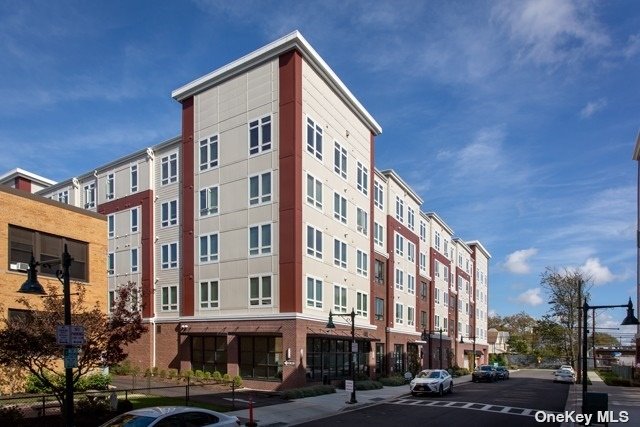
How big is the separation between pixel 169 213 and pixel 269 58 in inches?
571

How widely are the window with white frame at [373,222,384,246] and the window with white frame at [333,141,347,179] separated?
8389 millimetres

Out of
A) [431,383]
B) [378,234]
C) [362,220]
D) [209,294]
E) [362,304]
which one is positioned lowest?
[431,383]

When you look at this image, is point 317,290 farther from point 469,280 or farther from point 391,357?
point 469,280

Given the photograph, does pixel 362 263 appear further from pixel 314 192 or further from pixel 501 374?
pixel 501 374

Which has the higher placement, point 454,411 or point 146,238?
point 146,238

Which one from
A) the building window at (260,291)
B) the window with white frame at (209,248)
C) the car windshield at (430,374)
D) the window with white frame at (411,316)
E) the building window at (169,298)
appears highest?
the window with white frame at (209,248)

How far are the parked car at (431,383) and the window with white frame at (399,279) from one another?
18770 millimetres

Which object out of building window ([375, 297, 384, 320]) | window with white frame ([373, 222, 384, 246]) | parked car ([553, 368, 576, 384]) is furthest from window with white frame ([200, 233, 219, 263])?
parked car ([553, 368, 576, 384])

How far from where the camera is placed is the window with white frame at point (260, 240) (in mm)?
35844

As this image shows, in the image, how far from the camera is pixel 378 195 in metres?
50.9

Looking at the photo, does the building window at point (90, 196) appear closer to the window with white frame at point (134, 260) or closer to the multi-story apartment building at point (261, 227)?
the multi-story apartment building at point (261, 227)

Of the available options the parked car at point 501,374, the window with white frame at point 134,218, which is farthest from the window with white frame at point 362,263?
the parked car at point 501,374

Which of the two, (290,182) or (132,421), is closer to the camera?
(132,421)

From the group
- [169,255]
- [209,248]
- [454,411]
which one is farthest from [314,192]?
[454,411]
